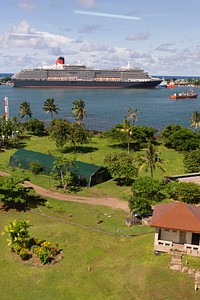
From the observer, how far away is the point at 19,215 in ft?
136

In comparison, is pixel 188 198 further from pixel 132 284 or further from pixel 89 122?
pixel 89 122

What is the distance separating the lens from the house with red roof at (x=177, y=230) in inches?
1199

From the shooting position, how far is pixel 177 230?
99.8 ft

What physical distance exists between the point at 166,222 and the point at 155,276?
4.82 metres

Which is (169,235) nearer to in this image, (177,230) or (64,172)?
(177,230)

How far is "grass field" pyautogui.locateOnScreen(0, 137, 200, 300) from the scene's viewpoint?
26.6 metres

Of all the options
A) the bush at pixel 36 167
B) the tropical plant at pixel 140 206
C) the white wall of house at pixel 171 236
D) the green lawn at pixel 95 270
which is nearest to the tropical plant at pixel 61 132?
the bush at pixel 36 167

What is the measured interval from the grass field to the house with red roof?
123cm

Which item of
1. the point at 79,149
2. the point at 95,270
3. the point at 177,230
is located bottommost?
the point at 95,270

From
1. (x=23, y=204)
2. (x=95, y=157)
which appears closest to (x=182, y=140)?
(x=95, y=157)

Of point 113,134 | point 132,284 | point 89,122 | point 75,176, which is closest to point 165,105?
point 89,122

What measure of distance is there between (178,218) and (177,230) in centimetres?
121

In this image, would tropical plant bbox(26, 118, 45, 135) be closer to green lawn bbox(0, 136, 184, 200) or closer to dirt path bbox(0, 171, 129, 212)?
green lawn bbox(0, 136, 184, 200)

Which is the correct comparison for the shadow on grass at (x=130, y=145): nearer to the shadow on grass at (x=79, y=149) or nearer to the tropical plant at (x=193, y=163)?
the shadow on grass at (x=79, y=149)
